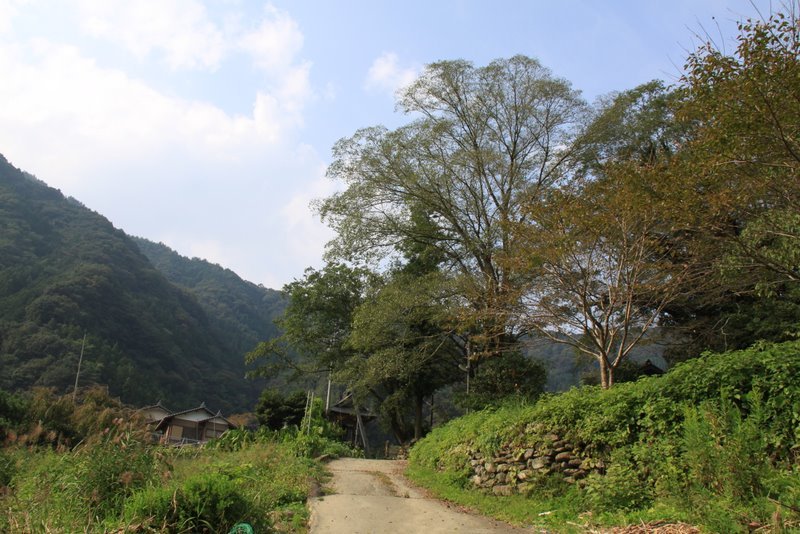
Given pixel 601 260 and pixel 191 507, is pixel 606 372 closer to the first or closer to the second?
pixel 601 260

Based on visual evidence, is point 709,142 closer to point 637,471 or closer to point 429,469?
point 637,471

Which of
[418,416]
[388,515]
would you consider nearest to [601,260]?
[388,515]

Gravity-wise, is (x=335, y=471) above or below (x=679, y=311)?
below

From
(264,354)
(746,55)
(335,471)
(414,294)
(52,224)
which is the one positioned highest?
(52,224)

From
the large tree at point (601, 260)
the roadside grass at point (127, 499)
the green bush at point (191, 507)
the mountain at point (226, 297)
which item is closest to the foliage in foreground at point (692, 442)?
the large tree at point (601, 260)

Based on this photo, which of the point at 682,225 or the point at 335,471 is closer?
the point at 682,225

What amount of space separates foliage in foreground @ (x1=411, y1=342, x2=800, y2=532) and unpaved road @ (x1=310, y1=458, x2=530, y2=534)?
0.76 metres

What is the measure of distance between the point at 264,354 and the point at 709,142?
23946 mm

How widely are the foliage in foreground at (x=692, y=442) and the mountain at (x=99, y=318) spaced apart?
34.7m

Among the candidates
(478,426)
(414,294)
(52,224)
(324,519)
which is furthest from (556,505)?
(52,224)

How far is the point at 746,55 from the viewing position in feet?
20.8

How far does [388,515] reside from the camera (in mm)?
7996

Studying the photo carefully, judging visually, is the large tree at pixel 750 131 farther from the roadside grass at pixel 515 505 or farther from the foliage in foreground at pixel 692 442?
the roadside grass at pixel 515 505

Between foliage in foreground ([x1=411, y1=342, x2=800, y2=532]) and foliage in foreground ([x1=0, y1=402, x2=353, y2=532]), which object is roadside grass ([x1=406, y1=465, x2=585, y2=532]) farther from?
foliage in foreground ([x1=0, y1=402, x2=353, y2=532])
